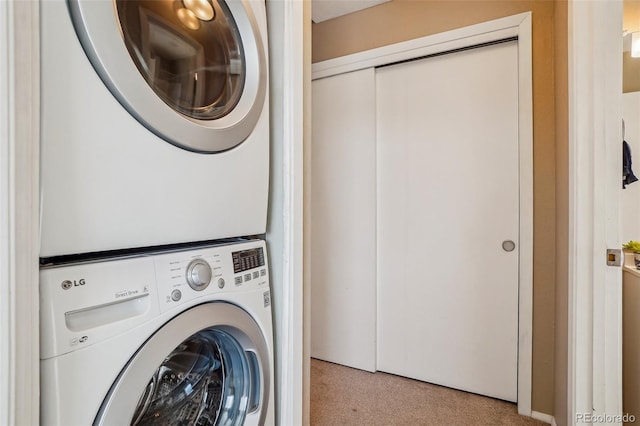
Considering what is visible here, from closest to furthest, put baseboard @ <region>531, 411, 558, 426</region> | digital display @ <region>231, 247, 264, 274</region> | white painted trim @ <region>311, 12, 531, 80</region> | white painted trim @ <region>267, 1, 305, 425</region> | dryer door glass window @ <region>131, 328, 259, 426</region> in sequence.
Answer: dryer door glass window @ <region>131, 328, 259, 426</region> → digital display @ <region>231, 247, 264, 274</region> → white painted trim @ <region>267, 1, 305, 425</region> → baseboard @ <region>531, 411, 558, 426</region> → white painted trim @ <region>311, 12, 531, 80</region>

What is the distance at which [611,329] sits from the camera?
106 centimetres

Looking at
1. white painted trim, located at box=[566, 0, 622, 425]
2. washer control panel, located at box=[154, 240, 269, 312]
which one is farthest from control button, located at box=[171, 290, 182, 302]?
white painted trim, located at box=[566, 0, 622, 425]

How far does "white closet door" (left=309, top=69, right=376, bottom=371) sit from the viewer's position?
2.18 m

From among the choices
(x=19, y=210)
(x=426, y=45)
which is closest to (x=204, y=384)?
(x=19, y=210)

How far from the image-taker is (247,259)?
3.06 ft

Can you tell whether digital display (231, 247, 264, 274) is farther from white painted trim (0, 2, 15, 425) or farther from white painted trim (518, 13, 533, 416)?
white painted trim (518, 13, 533, 416)

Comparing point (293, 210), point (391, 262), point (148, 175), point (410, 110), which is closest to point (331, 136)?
point (410, 110)

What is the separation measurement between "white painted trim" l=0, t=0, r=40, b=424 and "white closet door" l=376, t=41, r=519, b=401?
1866mm

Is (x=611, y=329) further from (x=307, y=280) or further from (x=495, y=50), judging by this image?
(x=495, y=50)

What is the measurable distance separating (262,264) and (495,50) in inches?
70.4

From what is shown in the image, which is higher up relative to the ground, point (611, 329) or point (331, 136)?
point (331, 136)

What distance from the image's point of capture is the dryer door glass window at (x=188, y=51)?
70cm

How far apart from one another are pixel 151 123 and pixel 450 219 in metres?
1.73

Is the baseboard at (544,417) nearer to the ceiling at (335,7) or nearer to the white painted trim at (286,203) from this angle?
the white painted trim at (286,203)
